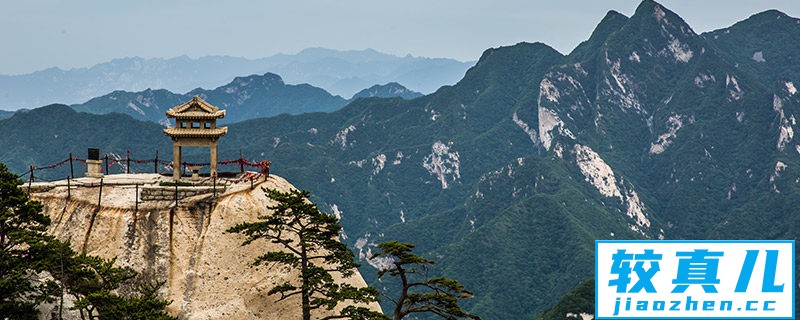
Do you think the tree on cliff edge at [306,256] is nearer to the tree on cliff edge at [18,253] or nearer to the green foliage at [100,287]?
the green foliage at [100,287]

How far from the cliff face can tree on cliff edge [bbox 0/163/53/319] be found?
13.5 feet

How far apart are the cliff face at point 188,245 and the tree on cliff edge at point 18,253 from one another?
4124 mm

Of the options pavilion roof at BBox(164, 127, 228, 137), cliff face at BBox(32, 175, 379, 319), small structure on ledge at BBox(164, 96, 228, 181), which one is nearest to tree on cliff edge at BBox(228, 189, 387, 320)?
cliff face at BBox(32, 175, 379, 319)

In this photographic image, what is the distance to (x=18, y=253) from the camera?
44375 mm

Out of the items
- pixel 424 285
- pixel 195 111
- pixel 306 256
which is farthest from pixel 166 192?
pixel 424 285

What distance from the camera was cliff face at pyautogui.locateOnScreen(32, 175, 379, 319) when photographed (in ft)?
153

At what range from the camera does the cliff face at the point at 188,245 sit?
4675 centimetres

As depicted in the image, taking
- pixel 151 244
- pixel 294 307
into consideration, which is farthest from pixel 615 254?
pixel 151 244

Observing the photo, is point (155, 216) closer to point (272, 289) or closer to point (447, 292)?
point (272, 289)

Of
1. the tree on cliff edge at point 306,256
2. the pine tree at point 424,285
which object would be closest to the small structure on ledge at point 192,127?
the tree on cliff edge at point 306,256

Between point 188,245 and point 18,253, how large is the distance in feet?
28.3

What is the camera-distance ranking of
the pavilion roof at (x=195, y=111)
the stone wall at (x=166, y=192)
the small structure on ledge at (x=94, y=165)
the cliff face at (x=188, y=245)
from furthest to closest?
the small structure on ledge at (x=94, y=165)
the pavilion roof at (x=195, y=111)
the stone wall at (x=166, y=192)
the cliff face at (x=188, y=245)

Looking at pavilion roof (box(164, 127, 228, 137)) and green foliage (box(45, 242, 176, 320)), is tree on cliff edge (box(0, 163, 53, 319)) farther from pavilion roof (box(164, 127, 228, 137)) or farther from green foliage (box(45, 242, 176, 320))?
pavilion roof (box(164, 127, 228, 137))

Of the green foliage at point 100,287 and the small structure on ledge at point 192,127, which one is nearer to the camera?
the green foliage at point 100,287
